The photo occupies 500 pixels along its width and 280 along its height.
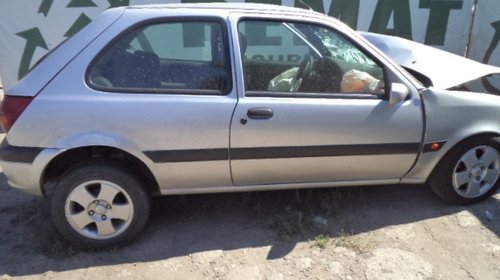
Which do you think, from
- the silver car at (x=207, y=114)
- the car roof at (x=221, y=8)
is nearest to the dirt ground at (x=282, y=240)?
the silver car at (x=207, y=114)

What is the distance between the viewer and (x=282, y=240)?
2932 millimetres

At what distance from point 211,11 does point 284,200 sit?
1653 millimetres

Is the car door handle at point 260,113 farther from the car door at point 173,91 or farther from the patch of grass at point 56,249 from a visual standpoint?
the patch of grass at point 56,249

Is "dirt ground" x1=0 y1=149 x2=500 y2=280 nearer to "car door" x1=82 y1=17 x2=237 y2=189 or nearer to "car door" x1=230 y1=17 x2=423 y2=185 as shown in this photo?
"car door" x1=230 y1=17 x2=423 y2=185

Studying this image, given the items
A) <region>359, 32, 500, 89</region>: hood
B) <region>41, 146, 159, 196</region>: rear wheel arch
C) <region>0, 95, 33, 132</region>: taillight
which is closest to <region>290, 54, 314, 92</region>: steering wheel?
<region>359, 32, 500, 89</region>: hood

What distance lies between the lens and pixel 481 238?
9.64ft

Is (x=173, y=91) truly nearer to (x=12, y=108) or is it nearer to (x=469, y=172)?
(x=12, y=108)

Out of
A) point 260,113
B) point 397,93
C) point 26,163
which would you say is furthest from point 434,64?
point 26,163

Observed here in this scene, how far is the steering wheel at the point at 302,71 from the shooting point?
9.37 ft

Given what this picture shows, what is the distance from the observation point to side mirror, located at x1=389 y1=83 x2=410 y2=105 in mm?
2766

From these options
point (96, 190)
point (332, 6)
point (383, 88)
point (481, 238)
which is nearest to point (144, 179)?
point (96, 190)

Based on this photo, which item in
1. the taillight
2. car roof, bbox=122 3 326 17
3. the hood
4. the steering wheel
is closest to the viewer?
the taillight

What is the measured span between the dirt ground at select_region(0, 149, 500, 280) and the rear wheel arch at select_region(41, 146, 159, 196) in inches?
20.2

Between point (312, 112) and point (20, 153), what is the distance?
1939 mm
